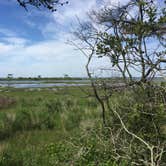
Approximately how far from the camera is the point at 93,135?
6133 mm

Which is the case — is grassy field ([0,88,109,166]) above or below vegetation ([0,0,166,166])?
below

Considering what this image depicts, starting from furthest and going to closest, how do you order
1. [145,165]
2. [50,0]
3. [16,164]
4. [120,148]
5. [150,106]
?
[16,164]
[50,0]
[150,106]
[120,148]
[145,165]

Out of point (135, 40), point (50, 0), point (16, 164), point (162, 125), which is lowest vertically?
point (16, 164)

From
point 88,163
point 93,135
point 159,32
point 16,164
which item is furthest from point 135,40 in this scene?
point 16,164

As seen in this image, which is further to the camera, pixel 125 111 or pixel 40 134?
pixel 40 134

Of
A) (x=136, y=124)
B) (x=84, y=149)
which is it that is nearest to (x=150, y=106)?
(x=136, y=124)

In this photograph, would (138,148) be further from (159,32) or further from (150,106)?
(159,32)

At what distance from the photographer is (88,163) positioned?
5.46 meters

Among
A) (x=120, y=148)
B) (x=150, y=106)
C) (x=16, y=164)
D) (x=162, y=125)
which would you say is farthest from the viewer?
(x=16, y=164)

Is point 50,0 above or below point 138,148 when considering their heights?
above

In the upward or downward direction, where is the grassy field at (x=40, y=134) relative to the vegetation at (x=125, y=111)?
downward

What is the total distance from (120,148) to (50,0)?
3286 mm

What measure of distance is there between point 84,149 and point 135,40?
2108 mm

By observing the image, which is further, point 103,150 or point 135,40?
point 135,40
